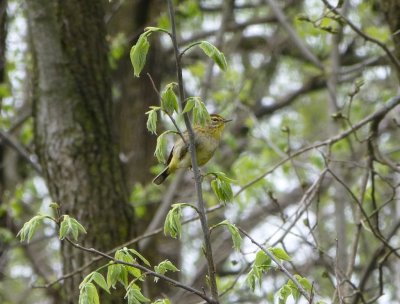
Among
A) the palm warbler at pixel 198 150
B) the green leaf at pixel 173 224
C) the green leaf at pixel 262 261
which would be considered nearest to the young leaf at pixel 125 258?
the green leaf at pixel 173 224

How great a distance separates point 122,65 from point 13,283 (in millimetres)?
4274

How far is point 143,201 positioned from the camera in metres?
7.02

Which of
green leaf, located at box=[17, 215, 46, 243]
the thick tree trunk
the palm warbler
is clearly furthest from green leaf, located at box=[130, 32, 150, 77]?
A: the thick tree trunk

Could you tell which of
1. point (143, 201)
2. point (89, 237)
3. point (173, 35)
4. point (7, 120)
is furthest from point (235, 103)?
point (173, 35)

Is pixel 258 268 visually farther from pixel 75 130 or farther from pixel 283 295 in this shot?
pixel 75 130

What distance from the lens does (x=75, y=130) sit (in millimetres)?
4637

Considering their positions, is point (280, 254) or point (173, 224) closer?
point (173, 224)

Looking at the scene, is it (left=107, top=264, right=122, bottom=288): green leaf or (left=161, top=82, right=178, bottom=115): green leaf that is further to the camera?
(left=107, top=264, right=122, bottom=288): green leaf

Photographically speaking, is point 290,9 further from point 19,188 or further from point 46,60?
point 46,60

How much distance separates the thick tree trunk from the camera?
4.59 meters

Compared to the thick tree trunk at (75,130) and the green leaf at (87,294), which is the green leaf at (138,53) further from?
the thick tree trunk at (75,130)

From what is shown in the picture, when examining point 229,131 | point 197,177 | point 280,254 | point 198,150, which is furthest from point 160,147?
point 229,131

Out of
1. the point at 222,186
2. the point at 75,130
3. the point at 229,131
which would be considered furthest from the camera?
the point at 229,131

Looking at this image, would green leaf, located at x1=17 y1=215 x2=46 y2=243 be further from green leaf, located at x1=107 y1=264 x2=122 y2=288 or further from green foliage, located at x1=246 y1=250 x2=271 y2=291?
green foliage, located at x1=246 y1=250 x2=271 y2=291
